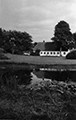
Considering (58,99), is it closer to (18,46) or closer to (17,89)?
(17,89)

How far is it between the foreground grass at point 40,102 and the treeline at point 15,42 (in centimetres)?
3378

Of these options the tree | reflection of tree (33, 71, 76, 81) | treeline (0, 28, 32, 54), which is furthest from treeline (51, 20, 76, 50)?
reflection of tree (33, 71, 76, 81)

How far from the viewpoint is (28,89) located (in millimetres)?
3441

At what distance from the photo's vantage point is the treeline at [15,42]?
37.4m

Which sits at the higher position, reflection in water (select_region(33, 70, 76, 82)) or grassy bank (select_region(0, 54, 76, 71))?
grassy bank (select_region(0, 54, 76, 71))

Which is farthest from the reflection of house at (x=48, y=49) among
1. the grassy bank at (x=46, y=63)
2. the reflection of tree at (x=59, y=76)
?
the reflection of tree at (x=59, y=76)

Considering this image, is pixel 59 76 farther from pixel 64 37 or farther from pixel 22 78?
pixel 64 37

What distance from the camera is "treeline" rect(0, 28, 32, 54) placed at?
123 ft

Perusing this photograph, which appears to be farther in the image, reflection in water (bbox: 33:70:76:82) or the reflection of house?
the reflection of house

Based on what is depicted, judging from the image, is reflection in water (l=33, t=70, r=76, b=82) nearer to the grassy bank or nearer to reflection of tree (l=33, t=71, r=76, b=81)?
reflection of tree (l=33, t=71, r=76, b=81)

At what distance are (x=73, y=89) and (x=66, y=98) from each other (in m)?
0.50

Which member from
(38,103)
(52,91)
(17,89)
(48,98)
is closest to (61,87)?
(52,91)

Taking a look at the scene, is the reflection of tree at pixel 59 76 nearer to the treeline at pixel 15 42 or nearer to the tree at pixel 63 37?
the treeline at pixel 15 42

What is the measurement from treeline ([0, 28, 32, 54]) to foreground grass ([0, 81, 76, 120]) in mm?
33784
